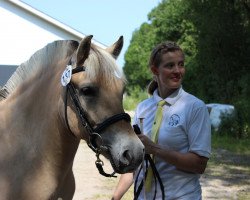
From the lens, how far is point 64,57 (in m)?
2.69

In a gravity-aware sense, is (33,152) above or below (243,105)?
above

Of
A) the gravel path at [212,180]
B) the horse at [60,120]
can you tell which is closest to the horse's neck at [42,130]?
the horse at [60,120]

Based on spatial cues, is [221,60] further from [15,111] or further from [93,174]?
[15,111]

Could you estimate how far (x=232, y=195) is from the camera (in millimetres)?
6992

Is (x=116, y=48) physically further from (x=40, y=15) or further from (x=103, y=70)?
(x=40, y=15)

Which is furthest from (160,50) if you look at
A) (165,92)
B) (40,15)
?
(40,15)

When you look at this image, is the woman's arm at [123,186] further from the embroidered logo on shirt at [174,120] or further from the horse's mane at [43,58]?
the horse's mane at [43,58]

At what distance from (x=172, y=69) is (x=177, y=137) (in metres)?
0.42

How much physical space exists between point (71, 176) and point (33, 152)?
0.34m

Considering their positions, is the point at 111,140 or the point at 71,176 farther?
the point at 71,176

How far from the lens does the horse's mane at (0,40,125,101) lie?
2428mm

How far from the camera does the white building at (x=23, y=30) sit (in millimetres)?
16453

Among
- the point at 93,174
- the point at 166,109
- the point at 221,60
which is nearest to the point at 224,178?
the point at 93,174

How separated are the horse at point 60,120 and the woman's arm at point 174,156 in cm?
23
